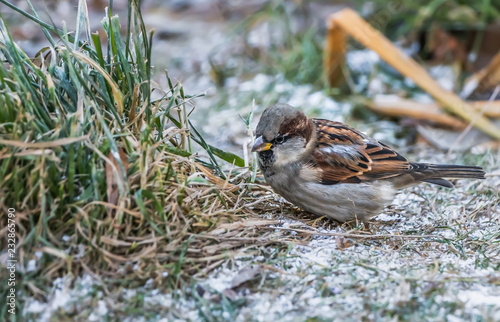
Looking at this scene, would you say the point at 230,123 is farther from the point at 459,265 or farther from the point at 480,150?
the point at 459,265

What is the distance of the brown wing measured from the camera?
3.39m

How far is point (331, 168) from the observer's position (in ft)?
11.1

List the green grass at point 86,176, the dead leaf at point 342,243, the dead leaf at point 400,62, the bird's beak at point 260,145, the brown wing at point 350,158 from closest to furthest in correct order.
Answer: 1. the green grass at point 86,176
2. the dead leaf at point 342,243
3. the bird's beak at point 260,145
4. the brown wing at point 350,158
5. the dead leaf at point 400,62

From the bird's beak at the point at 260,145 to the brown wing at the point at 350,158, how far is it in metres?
0.27

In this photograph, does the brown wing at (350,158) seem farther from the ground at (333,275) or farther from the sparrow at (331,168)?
Answer: the ground at (333,275)

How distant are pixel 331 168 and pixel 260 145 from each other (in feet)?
1.41

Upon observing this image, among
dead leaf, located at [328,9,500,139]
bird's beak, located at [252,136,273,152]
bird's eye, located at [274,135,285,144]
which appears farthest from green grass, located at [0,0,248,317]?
dead leaf, located at [328,9,500,139]

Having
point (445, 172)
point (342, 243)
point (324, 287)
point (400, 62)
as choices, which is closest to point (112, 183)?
point (324, 287)

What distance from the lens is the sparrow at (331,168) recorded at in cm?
325

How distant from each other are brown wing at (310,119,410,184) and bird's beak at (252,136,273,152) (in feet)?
0.89

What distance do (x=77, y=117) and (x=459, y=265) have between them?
1685 millimetres

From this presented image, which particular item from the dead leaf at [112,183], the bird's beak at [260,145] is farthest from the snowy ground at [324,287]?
the bird's beak at [260,145]

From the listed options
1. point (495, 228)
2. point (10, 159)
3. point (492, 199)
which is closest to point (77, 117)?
point (10, 159)

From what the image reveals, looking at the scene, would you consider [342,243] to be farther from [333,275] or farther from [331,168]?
[331,168]
